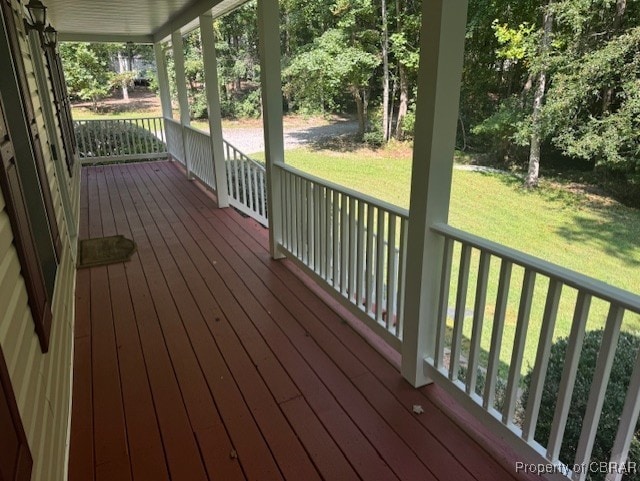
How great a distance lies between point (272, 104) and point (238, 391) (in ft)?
7.32

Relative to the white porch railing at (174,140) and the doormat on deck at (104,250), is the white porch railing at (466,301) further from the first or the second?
the white porch railing at (174,140)

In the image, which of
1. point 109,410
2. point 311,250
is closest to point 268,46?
point 311,250

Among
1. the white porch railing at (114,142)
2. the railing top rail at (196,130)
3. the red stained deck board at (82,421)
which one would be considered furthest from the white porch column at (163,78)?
the red stained deck board at (82,421)

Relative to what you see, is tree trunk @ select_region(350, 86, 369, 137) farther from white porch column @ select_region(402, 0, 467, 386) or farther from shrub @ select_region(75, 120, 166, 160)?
white porch column @ select_region(402, 0, 467, 386)

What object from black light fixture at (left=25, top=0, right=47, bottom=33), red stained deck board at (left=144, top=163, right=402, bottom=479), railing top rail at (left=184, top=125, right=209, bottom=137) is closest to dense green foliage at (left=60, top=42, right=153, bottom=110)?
railing top rail at (left=184, top=125, right=209, bottom=137)

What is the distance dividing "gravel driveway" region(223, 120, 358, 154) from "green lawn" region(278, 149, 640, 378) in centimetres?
590

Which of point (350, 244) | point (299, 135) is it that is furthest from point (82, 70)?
point (350, 244)

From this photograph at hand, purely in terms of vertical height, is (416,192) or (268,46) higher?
(268,46)

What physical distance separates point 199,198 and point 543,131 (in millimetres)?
5820

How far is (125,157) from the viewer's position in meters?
8.63

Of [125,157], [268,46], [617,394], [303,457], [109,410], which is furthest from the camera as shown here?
[125,157]

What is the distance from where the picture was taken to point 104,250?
419cm

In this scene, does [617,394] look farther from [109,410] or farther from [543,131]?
[543,131]

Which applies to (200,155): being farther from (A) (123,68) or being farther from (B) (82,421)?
(A) (123,68)
